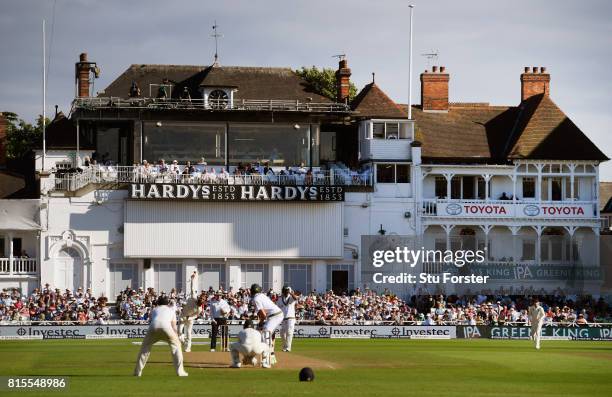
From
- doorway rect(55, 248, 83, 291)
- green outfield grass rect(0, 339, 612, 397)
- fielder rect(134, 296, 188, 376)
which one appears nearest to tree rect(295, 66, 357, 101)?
doorway rect(55, 248, 83, 291)

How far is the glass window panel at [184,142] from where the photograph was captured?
60.3 meters

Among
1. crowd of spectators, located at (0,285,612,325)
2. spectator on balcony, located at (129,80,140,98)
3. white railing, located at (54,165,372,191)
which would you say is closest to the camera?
crowd of spectators, located at (0,285,612,325)

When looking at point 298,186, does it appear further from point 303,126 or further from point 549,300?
point 549,300

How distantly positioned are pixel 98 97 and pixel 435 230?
1819 centimetres

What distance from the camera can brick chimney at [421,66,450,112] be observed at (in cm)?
6712

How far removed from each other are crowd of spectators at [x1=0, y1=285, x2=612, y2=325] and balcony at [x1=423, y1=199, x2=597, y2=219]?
4918 millimetres

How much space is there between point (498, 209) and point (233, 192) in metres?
13.7

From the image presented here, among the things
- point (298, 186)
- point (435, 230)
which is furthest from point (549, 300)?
point (298, 186)

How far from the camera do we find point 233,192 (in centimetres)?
5891

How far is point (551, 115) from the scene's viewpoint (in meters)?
64.3

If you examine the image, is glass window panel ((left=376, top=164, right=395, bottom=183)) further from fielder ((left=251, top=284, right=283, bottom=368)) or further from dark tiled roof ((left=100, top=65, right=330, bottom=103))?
fielder ((left=251, top=284, right=283, bottom=368))
